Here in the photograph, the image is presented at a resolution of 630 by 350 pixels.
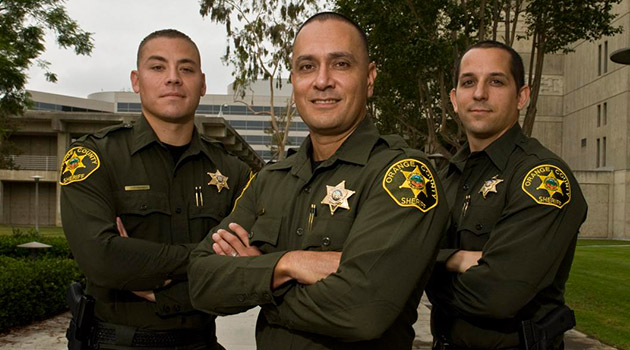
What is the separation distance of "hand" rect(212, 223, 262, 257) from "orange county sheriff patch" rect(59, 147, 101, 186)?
0.98 metres

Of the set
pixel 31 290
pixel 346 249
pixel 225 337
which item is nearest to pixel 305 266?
pixel 346 249

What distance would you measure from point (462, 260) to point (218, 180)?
4.75 feet

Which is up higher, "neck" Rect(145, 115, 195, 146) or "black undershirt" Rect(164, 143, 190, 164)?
"neck" Rect(145, 115, 195, 146)

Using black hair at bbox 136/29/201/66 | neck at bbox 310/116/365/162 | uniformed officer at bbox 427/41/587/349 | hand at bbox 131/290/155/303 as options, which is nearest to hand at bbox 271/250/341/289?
neck at bbox 310/116/365/162

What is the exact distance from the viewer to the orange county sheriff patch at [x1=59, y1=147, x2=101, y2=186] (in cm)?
328

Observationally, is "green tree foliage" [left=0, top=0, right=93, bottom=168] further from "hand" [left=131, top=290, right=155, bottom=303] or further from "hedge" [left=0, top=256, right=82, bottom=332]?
"hand" [left=131, top=290, right=155, bottom=303]

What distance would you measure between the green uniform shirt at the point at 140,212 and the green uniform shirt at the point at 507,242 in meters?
1.27

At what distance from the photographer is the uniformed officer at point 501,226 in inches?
109

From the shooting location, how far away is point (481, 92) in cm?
328

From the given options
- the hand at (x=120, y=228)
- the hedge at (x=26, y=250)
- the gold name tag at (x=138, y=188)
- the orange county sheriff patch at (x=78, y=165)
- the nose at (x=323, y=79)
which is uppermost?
the nose at (x=323, y=79)

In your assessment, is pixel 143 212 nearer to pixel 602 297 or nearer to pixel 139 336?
pixel 139 336

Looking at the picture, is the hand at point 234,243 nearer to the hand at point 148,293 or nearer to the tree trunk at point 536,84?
the hand at point 148,293

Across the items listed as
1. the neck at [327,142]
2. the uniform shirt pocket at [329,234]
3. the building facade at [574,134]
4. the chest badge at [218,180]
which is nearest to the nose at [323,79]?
the neck at [327,142]

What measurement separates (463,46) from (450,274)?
15.9 m
